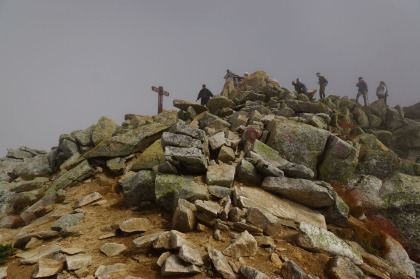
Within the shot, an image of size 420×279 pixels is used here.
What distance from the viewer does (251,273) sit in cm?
472

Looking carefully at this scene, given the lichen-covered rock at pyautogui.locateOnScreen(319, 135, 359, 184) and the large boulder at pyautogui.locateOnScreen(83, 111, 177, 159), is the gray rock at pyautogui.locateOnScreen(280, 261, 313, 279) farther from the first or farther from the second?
the large boulder at pyautogui.locateOnScreen(83, 111, 177, 159)

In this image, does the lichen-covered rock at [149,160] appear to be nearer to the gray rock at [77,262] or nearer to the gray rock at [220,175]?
the gray rock at [220,175]

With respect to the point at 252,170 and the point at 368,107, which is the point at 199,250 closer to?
the point at 252,170

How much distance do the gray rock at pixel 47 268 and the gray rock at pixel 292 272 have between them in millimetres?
5783

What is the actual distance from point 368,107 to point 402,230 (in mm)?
30650

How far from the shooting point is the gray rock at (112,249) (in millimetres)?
6410

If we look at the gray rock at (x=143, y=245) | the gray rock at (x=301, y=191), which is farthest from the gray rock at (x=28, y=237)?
the gray rock at (x=301, y=191)

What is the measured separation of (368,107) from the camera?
3644cm

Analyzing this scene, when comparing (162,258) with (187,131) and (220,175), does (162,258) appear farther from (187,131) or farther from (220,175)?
(187,131)

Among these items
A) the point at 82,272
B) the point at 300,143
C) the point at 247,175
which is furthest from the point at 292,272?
the point at 300,143

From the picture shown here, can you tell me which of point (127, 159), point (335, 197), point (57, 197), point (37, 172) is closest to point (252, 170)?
point (335, 197)

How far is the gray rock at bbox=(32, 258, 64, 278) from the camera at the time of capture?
5.42m

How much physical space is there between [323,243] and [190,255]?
445cm

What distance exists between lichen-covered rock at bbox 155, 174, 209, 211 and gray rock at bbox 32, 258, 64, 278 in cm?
403
